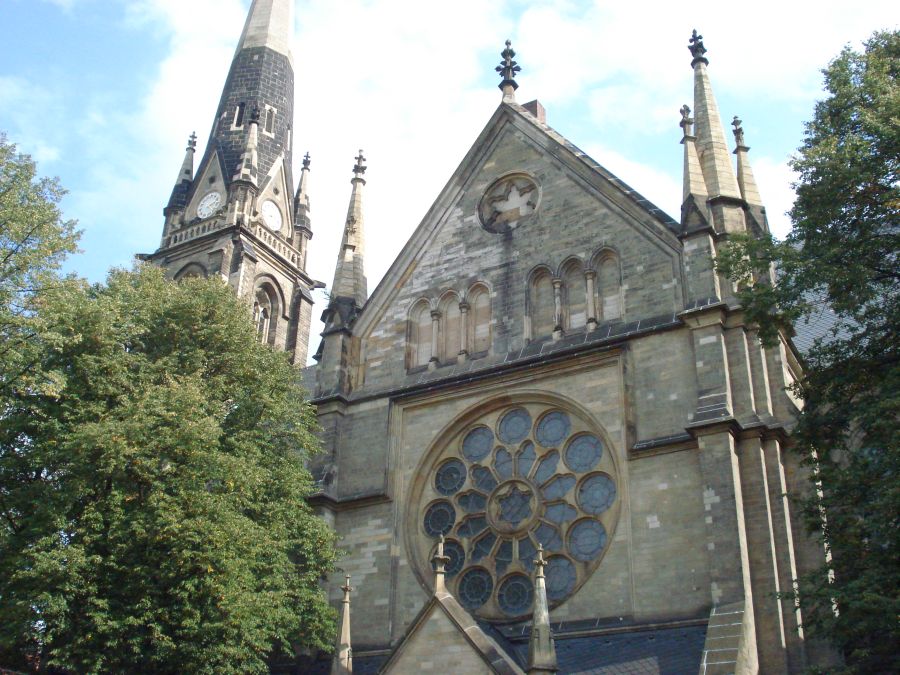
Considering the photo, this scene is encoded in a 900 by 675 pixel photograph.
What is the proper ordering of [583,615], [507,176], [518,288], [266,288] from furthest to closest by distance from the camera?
1. [266,288]
2. [507,176]
3. [518,288]
4. [583,615]

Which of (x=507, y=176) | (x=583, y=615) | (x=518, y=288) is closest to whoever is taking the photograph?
(x=583, y=615)

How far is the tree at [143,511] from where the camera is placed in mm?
15812

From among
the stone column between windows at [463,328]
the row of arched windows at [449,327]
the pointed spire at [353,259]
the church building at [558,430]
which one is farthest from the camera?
the pointed spire at [353,259]

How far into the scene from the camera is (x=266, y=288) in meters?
40.4

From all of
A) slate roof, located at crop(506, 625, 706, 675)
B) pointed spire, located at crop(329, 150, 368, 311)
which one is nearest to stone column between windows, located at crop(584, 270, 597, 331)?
pointed spire, located at crop(329, 150, 368, 311)

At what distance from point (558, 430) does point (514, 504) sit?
63.6 inches

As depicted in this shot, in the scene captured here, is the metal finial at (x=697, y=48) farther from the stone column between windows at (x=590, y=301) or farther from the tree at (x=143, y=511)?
the tree at (x=143, y=511)

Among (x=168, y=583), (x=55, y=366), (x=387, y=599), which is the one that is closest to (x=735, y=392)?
(x=387, y=599)

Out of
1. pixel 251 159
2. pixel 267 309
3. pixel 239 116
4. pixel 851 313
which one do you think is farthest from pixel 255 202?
pixel 851 313

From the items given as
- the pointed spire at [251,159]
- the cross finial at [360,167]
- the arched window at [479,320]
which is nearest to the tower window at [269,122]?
the pointed spire at [251,159]

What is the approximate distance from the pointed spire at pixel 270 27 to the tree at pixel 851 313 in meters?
32.6

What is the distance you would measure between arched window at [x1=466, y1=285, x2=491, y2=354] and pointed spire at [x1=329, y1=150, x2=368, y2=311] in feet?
9.94

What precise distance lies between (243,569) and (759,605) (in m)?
8.08

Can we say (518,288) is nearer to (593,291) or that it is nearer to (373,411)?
(593,291)
